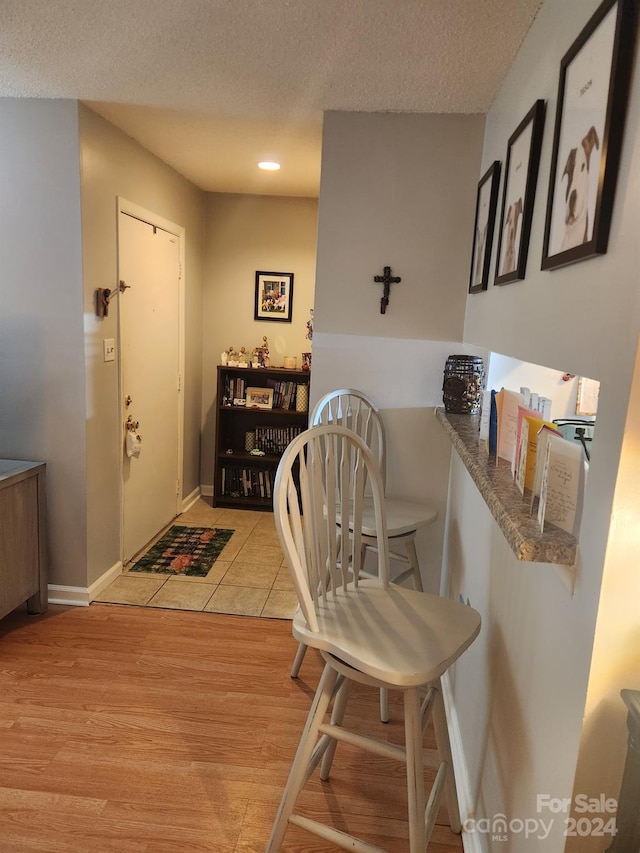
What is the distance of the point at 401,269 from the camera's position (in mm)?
2564

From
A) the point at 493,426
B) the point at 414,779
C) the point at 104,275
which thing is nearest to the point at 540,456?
the point at 493,426

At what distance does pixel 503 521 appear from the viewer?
1123 millimetres

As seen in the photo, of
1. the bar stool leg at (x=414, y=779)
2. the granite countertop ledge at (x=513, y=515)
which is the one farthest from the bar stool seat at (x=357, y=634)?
the granite countertop ledge at (x=513, y=515)

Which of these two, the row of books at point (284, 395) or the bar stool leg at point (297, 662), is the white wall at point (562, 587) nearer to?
the bar stool leg at point (297, 662)

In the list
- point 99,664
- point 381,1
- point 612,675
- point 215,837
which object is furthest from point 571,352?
point 99,664

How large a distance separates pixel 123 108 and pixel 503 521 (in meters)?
2.46

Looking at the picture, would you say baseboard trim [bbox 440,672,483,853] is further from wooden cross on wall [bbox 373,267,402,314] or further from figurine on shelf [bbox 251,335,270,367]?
figurine on shelf [bbox 251,335,270,367]

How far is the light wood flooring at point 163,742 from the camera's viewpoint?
1.61 metres

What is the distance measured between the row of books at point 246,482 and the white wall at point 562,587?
2607 millimetres

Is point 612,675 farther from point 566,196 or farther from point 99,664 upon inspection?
point 99,664

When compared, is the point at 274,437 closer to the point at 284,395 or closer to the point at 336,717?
the point at 284,395

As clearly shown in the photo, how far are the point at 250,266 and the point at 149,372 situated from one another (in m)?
1.34

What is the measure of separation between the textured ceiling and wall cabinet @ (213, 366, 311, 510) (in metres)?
1.80

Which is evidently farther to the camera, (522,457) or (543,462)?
(522,457)
